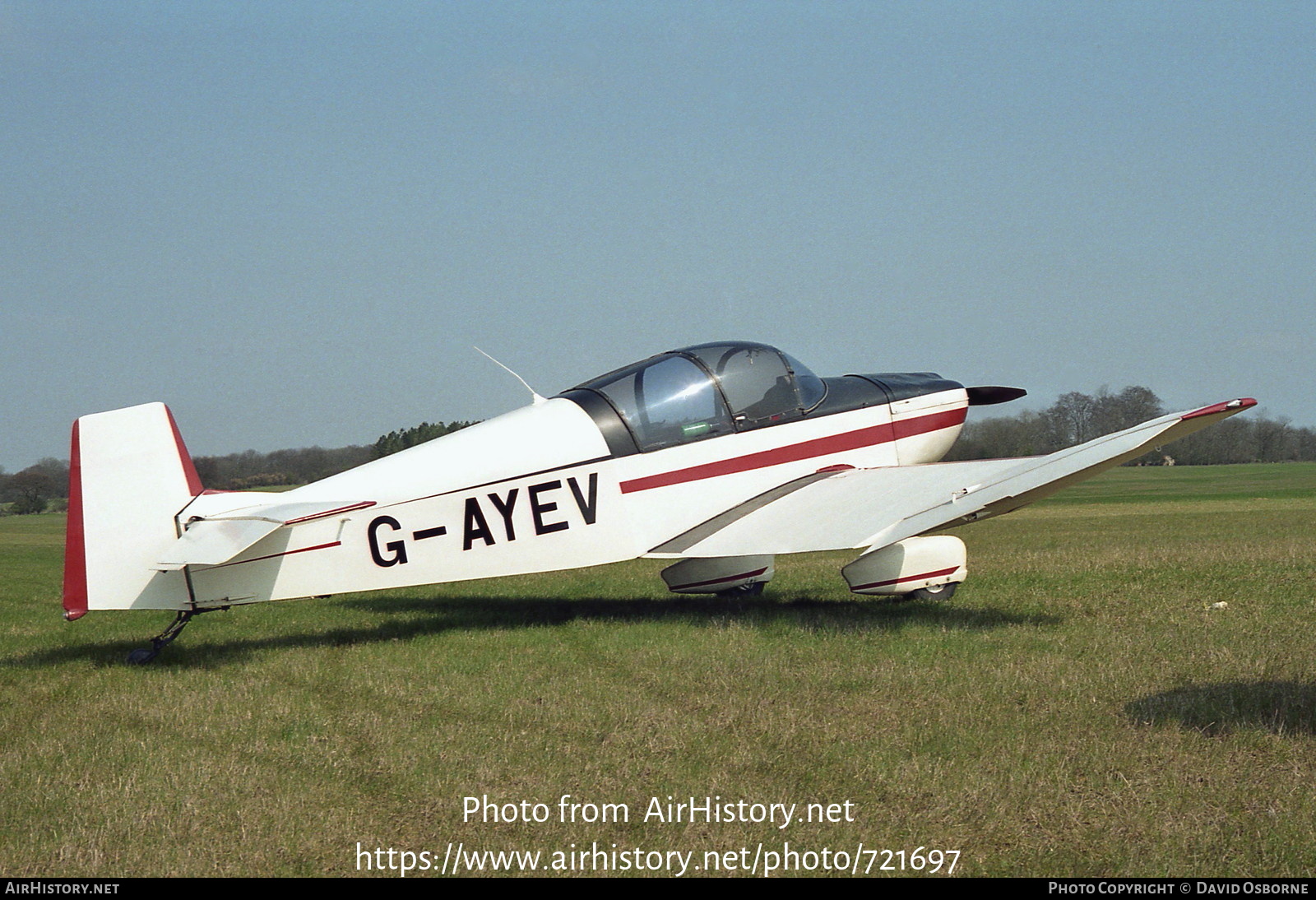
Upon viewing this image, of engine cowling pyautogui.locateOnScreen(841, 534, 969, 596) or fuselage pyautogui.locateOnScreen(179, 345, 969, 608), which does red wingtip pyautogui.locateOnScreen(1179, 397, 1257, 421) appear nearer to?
engine cowling pyautogui.locateOnScreen(841, 534, 969, 596)

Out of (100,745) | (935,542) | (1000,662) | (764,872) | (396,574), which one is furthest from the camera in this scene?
(935,542)

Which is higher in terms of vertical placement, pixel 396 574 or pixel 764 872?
pixel 396 574

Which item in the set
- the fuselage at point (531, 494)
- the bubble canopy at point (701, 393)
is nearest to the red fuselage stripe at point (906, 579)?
the fuselage at point (531, 494)

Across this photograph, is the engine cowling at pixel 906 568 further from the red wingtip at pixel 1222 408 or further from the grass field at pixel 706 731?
the red wingtip at pixel 1222 408

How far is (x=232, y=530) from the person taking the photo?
7219 mm

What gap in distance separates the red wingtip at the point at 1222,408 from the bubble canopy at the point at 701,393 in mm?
3489

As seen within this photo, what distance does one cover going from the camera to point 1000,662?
21.9 feet

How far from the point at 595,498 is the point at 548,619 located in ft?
5.84

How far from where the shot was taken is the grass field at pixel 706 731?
3.86 meters

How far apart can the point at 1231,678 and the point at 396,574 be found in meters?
5.41

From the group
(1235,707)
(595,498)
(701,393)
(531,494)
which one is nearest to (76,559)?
(531,494)

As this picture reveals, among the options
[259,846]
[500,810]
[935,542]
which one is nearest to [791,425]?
[935,542]
